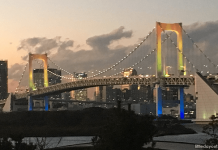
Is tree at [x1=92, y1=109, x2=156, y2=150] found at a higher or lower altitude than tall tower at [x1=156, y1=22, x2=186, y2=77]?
lower

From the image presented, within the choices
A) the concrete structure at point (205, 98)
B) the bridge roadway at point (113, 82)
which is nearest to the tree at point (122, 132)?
the concrete structure at point (205, 98)

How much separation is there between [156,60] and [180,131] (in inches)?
505

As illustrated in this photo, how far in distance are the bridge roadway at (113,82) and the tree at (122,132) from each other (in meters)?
31.4

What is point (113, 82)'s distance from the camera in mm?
55094

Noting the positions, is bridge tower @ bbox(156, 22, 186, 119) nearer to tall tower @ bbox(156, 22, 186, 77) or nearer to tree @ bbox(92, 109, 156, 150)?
tall tower @ bbox(156, 22, 186, 77)

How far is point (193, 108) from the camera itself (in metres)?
78.6

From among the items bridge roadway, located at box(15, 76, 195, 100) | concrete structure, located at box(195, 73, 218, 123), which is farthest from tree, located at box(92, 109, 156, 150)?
bridge roadway, located at box(15, 76, 195, 100)

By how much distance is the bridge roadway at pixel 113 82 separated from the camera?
48.6 metres

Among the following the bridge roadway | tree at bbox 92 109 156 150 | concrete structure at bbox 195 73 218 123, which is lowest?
tree at bbox 92 109 156 150

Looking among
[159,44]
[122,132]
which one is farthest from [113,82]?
[122,132]

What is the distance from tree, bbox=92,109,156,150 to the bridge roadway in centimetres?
3143

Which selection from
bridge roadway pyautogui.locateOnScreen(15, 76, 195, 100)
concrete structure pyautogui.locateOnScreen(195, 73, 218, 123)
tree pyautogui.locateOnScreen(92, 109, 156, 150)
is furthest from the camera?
bridge roadway pyautogui.locateOnScreen(15, 76, 195, 100)

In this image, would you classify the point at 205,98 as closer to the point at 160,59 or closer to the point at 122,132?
the point at 160,59

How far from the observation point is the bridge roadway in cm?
4862
